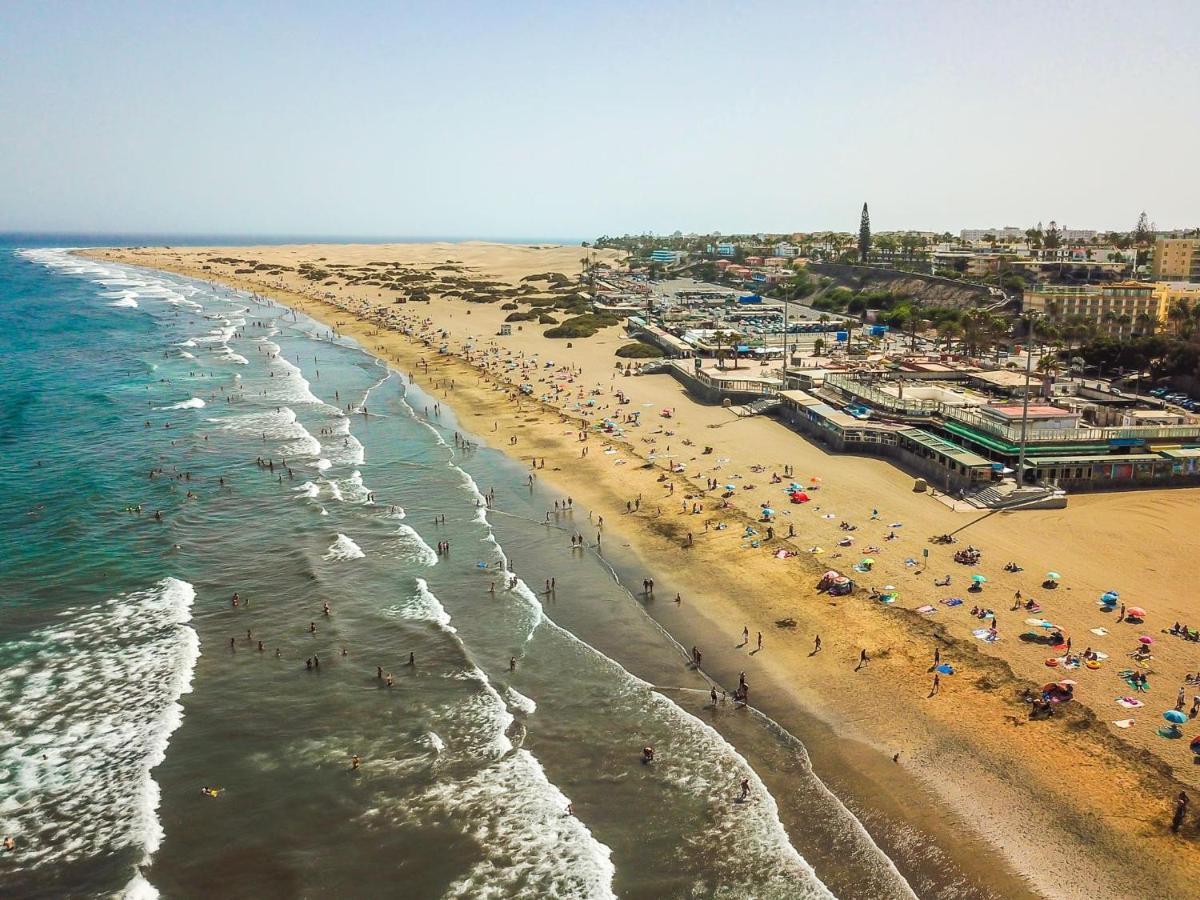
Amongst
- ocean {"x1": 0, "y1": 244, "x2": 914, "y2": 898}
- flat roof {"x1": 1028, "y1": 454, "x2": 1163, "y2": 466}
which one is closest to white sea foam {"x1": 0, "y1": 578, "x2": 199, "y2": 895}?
ocean {"x1": 0, "y1": 244, "x2": 914, "y2": 898}

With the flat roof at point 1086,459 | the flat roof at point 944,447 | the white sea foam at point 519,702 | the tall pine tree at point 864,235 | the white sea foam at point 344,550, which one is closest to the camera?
the white sea foam at point 519,702

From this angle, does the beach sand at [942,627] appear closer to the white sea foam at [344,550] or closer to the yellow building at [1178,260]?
the white sea foam at [344,550]

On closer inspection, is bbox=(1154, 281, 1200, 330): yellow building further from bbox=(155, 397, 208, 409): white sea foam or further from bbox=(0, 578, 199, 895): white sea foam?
bbox=(155, 397, 208, 409): white sea foam

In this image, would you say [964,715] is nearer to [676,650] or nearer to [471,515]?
[676,650]

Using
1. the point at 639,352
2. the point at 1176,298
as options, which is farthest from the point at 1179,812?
the point at 1176,298


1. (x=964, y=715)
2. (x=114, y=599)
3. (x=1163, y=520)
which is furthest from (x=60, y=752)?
(x=1163, y=520)

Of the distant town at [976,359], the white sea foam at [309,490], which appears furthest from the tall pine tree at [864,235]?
the white sea foam at [309,490]
